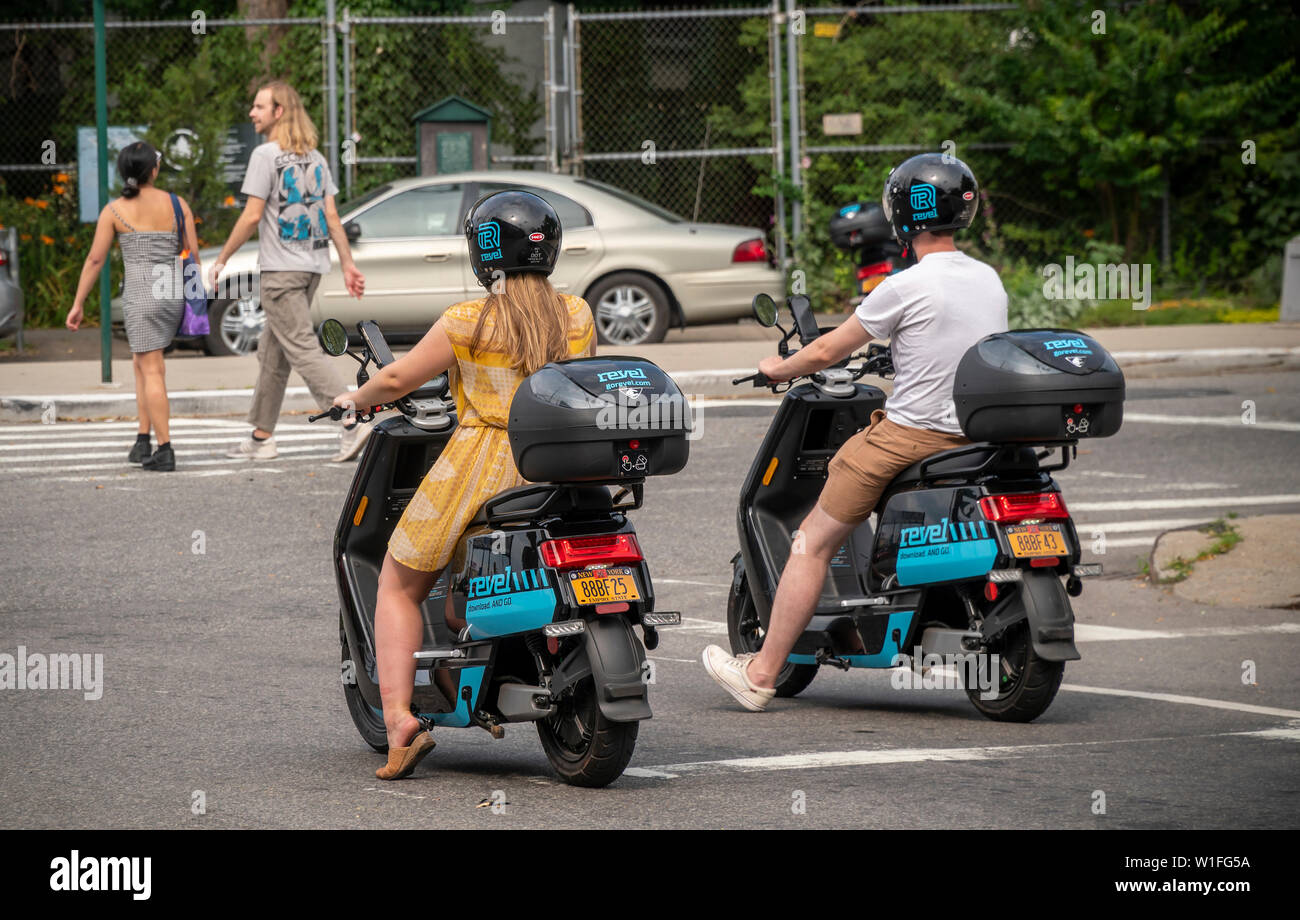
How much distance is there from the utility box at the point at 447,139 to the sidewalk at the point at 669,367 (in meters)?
3.78

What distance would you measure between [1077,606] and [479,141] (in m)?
14.2

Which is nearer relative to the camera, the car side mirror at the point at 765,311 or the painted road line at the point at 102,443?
the car side mirror at the point at 765,311

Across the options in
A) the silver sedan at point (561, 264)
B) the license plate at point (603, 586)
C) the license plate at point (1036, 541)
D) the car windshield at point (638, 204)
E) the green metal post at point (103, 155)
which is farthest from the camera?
the car windshield at point (638, 204)

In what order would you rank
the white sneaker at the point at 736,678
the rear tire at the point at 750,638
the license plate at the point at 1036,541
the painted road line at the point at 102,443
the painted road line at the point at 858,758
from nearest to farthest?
the painted road line at the point at 858,758 < the license plate at the point at 1036,541 < the white sneaker at the point at 736,678 < the rear tire at the point at 750,638 < the painted road line at the point at 102,443

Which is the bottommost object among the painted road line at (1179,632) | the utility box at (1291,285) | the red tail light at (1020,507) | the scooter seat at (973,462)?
the painted road line at (1179,632)

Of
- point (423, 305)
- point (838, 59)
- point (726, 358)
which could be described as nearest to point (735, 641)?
point (726, 358)

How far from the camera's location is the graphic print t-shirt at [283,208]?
1172 centimetres

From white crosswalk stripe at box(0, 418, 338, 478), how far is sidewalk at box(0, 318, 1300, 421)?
39 cm

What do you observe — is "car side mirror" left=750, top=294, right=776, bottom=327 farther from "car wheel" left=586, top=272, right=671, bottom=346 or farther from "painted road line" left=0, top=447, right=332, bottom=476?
"car wheel" left=586, top=272, right=671, bottom=346

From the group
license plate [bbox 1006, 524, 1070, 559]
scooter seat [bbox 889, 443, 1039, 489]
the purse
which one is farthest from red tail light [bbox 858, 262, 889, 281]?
license plate [bbox 1006, 524, 1070, 559]

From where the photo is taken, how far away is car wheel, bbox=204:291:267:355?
17.5 metres

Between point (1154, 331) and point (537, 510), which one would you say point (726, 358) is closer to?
point (1154, 331)

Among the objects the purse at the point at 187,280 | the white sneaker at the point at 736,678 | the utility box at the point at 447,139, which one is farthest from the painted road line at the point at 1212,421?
the utility box at the point at 447,139

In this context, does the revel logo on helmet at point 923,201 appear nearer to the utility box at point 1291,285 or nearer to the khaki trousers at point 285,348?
the khaki trousers at point 285,348
